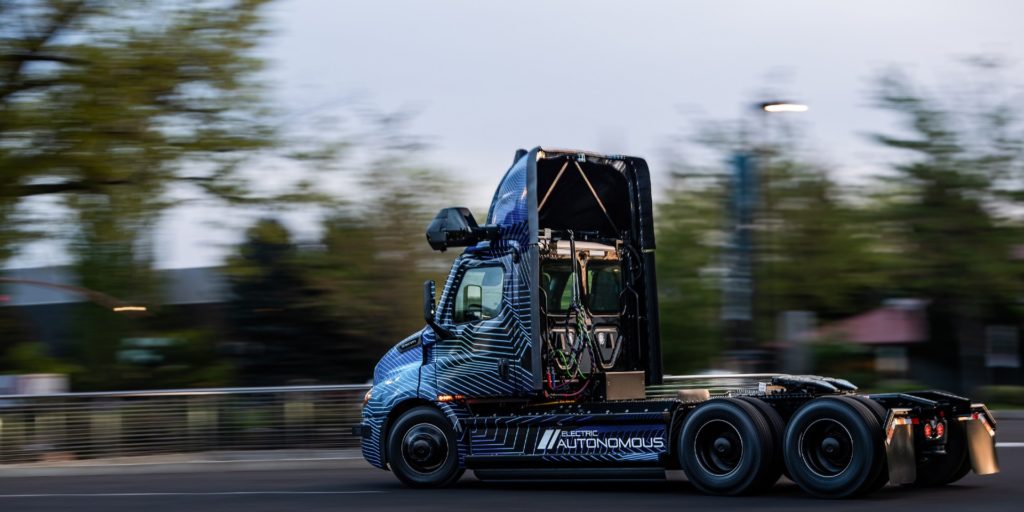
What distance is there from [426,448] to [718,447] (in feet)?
11.7

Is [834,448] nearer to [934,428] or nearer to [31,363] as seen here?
[934,428]

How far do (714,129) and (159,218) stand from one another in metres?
22.1

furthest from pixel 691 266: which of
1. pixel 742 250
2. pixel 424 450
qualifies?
pixel 424 450

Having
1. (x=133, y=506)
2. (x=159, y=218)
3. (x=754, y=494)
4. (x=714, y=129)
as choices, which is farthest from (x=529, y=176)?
(x=714, y=129)

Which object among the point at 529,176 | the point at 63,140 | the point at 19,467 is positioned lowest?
the point at 19,467

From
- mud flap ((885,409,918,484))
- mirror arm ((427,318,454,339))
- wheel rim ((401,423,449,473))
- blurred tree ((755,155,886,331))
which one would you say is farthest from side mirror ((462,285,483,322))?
blurred tree ((755,155,886,331))

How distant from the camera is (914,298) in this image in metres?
44.4

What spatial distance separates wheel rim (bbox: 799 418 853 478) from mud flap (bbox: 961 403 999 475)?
1.33 m

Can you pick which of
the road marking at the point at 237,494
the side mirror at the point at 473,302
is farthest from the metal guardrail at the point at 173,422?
the side mirror at the point at 473,302

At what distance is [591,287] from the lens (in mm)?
15438

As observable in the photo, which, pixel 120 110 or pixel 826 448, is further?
pixel 120 110

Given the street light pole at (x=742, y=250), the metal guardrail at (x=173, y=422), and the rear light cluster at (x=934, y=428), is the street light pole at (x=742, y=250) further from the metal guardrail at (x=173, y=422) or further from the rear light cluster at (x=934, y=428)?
the rear light cluster at (x=934, y=428)

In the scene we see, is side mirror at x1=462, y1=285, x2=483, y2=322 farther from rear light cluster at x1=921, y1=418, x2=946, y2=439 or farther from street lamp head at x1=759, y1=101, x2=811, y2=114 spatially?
street lamp head at x1=759, y1=101, x2=811, y2=114

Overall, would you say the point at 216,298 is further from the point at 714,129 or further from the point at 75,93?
the point at 75,93
